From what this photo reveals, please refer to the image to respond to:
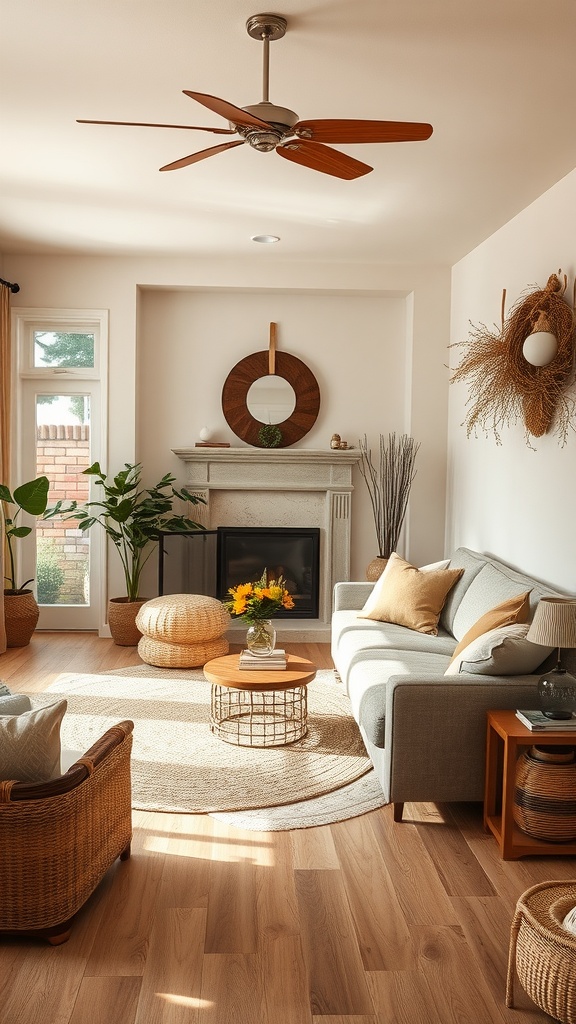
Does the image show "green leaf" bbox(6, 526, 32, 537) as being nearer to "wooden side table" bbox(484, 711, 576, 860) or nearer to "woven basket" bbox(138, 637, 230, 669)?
"woven basket" bbox(138, 637, 230, 669)

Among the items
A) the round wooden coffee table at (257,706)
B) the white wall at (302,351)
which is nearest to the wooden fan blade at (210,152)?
the round wooden coffee table at (257,706)

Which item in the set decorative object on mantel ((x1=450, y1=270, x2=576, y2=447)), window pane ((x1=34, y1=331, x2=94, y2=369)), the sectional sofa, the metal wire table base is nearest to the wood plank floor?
the sectional sofa

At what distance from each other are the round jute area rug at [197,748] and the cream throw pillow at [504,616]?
2.60 feet

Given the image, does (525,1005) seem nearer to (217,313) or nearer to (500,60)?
(500,60)

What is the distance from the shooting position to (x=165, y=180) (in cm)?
457

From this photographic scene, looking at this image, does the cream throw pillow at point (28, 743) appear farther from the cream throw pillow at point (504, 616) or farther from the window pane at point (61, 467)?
the window pane at point (61, 467)

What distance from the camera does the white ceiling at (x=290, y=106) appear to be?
9.50 ft

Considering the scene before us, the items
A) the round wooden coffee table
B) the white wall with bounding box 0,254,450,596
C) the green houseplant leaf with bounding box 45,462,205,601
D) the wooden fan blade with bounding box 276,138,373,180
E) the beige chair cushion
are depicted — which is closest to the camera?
the wooden fan blade with bounding box 276,138,373,180

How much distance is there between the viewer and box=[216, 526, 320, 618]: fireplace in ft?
22.3

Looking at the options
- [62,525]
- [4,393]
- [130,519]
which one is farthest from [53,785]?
[62,525]

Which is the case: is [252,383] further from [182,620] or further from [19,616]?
[19,616]

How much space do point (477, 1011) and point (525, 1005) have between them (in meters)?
0.13

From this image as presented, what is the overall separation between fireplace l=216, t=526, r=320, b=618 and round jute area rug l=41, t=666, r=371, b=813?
145 centimetres

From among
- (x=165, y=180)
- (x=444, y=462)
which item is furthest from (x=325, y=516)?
(x=165, y=180)
